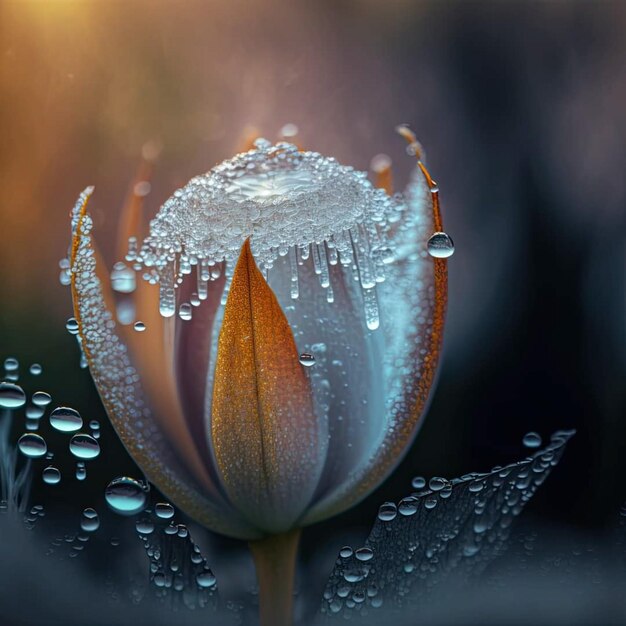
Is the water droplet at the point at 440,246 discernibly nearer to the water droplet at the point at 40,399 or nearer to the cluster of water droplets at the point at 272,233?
the cluster of water droplets at the point at 272,233

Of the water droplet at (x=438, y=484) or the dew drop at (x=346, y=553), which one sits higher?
the water droplet at (x=438, y=484)

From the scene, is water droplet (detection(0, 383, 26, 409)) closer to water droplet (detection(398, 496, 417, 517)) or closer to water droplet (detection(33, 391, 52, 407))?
water droplet (detection(33, 391, 52, 407))

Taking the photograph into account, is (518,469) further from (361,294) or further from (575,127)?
(575,127)

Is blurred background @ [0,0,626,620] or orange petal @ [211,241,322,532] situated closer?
orange petal @ [211,241,322,532]

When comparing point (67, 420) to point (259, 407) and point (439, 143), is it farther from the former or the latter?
point (439, 143)

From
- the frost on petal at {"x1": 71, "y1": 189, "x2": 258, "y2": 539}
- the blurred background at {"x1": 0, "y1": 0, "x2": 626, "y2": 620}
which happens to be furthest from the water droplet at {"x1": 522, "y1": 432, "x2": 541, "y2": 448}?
the frost on petal at {"x1": 71, "y1": 189, "x2": 258, "y2": 539}

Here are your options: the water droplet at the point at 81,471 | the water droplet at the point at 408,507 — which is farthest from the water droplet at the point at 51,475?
the water droplet at the point at 408,507
